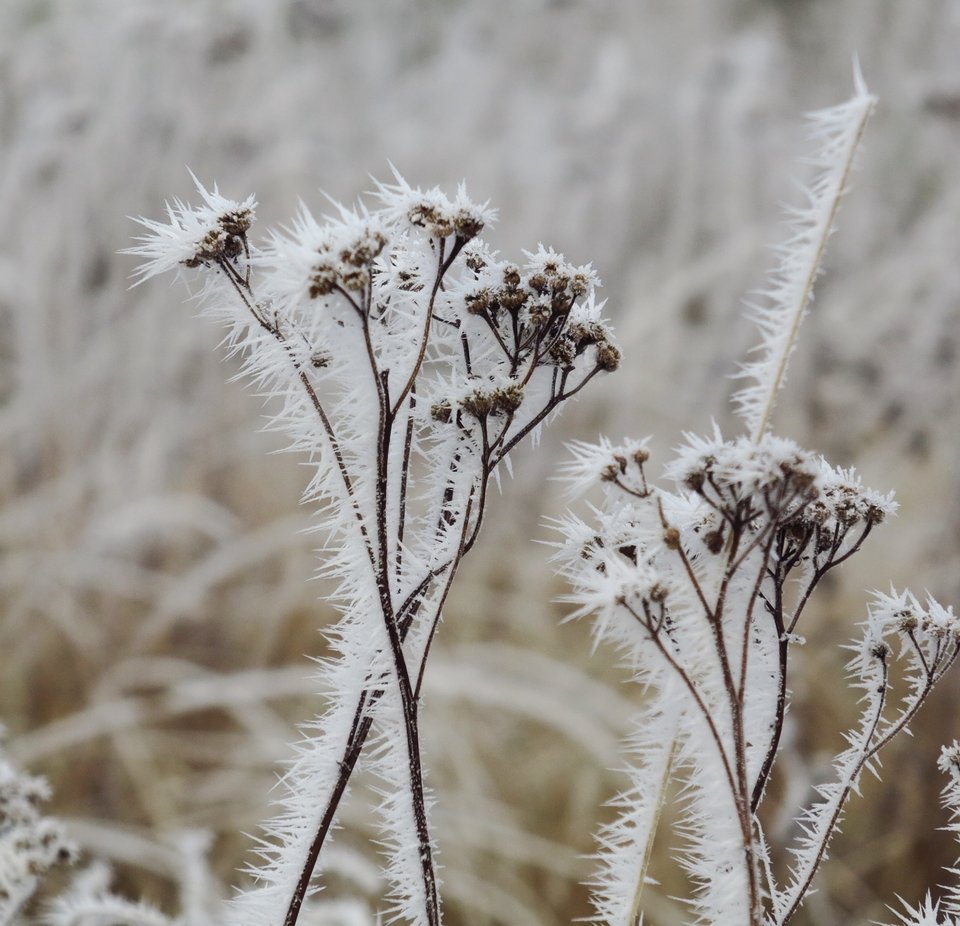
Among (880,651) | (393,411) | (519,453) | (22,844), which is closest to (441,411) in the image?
(393,411)

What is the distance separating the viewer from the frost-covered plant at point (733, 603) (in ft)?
0.64

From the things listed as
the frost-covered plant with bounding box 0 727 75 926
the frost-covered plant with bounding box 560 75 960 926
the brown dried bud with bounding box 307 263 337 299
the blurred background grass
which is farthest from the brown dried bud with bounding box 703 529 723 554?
the blurred background grass

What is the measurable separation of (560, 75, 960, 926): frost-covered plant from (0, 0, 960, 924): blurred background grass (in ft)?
2.15

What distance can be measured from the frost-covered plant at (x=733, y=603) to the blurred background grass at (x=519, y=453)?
654 mm

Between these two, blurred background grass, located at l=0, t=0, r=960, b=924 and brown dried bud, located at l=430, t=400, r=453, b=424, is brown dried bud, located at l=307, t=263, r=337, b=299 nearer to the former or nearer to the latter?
brown dried bud, located at l=430, t=400, r=453, b=424

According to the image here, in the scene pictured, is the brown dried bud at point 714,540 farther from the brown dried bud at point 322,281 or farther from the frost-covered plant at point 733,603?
the brown dried bud at point 322,281

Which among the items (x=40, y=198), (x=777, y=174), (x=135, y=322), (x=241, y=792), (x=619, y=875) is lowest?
(x=619, y=875)

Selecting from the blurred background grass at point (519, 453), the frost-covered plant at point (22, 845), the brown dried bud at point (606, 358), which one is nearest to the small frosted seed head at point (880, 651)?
the brown dried bud at point (606, 358)

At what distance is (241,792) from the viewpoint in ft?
3.25

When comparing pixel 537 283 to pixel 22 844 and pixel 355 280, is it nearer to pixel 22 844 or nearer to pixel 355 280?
pixel 355 280

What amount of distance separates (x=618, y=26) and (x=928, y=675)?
1.07 m

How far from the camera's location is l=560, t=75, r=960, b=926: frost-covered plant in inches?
7.7

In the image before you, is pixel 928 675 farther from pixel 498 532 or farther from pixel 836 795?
pixel 498 532

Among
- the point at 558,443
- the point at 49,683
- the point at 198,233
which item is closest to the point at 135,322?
the point at 49,683
